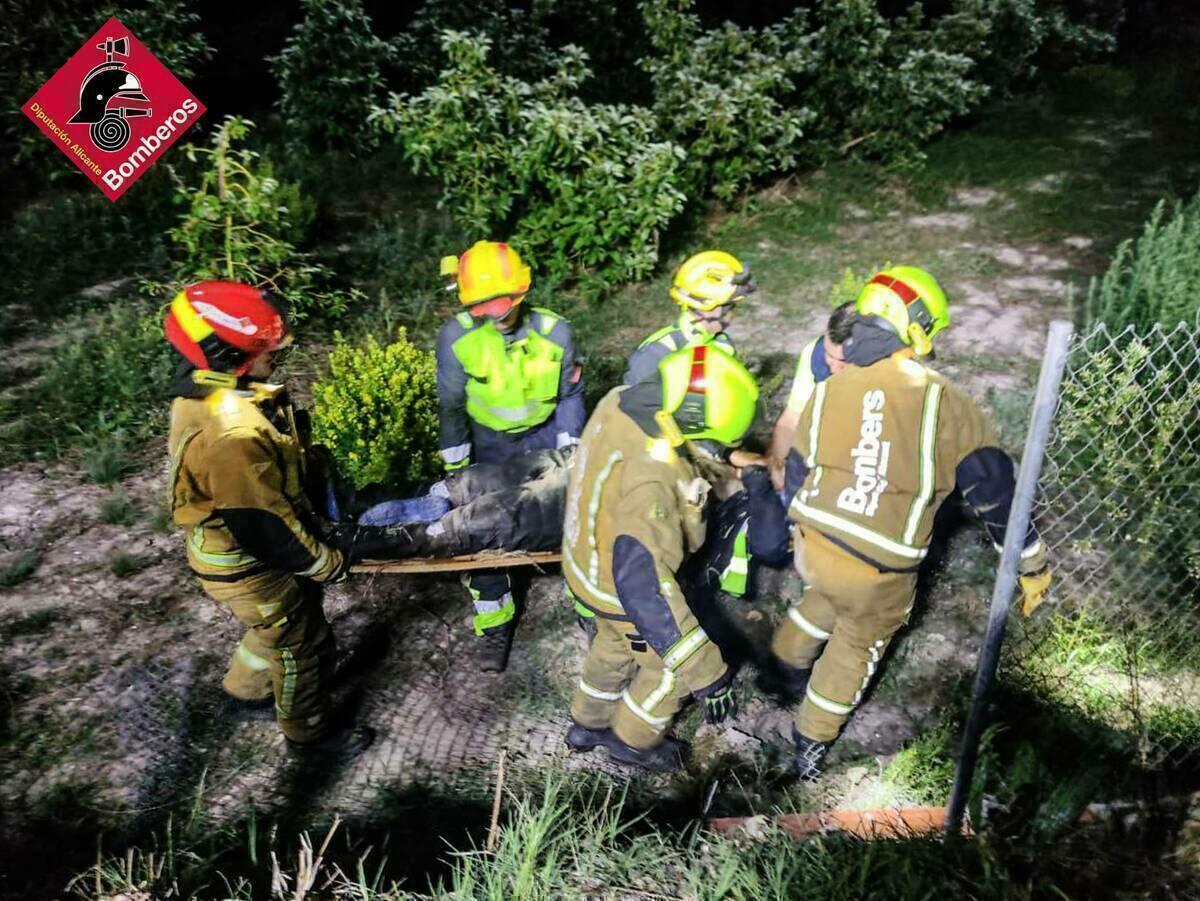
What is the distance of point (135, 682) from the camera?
3613 millimetres

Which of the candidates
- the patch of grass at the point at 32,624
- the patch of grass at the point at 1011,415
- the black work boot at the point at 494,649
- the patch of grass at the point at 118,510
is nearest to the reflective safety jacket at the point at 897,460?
the black work boot at the point at 494,649

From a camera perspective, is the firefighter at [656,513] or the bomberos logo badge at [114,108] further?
the bomberos logo badge at [114,108]

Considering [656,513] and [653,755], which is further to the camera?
[653,755]

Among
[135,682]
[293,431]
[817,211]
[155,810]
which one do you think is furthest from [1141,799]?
[817,211]

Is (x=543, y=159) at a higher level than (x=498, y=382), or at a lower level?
higher

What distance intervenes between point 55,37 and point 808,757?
8835mm

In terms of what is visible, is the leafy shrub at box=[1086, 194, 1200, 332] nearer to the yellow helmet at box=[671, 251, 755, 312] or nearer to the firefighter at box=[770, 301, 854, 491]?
the firefighter at box=[770, 301, 854, 491]

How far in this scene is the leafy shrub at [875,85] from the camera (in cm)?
843

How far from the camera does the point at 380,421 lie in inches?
176

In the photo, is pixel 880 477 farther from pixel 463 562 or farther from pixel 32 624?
pixel 32 624

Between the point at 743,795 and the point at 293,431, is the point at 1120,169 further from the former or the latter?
the point at 293,431

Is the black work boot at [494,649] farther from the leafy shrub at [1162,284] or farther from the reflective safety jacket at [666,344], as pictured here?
the leafy shrub at [1162,284]

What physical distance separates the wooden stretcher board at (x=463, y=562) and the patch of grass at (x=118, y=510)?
2140 mm

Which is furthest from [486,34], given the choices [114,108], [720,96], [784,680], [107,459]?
[784,680]
